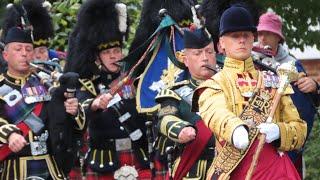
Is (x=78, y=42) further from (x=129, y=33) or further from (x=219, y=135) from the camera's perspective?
(x=219, y=135)

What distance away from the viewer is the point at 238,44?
7.07 metres

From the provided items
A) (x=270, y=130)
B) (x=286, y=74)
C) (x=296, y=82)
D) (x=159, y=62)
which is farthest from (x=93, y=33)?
(x=270, y=130)

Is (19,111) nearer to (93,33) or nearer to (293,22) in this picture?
(93,33)

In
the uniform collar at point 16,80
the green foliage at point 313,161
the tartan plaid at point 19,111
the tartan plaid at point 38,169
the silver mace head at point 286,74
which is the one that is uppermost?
the silver mace head at point 286,74

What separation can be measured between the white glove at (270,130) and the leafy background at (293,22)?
15.3 ft

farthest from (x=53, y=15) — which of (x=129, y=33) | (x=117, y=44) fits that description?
(x=117, y=44)

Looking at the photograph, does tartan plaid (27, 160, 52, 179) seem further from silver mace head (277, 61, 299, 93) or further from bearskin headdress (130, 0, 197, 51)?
silver mace head (277, 61, 299, 93)

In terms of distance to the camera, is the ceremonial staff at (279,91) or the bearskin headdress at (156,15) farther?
the bearskin headdress at (156,15)

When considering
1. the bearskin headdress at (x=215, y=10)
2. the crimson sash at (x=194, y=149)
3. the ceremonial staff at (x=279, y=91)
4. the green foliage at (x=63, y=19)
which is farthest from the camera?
the green foliage at (x=63, y=19)

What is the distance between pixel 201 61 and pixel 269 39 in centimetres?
174

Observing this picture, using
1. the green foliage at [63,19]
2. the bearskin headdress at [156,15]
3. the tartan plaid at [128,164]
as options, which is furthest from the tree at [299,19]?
the tartan plaid at [128,164]

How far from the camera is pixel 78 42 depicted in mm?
10320

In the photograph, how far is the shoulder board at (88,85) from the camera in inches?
386

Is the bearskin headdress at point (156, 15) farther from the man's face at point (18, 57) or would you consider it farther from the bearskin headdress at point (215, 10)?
the man's face at point (18, 57)
